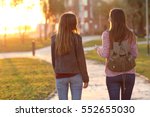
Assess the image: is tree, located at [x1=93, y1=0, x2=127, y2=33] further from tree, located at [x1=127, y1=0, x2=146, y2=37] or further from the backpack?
the backpack

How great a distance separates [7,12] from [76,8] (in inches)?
1964

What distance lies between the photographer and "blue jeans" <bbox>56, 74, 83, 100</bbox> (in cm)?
763

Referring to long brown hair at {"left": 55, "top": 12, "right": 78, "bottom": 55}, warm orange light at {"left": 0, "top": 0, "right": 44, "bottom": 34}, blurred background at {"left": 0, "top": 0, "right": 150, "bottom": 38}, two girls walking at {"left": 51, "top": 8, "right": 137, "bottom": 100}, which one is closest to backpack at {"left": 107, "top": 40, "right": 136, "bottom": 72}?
two girls walking at {"left": 51, "top": 8, "right": 137, "bottom": 100}

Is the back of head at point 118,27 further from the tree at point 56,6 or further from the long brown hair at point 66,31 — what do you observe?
the tree at point 56,6

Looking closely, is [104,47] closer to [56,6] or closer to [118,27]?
[118,27]

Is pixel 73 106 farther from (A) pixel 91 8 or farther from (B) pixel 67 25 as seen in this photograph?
(A) pixel 91 8

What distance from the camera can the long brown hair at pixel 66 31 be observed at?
24.5 ft

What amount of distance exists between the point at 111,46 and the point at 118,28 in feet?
0.94

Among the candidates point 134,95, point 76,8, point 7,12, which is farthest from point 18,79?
point 76,8

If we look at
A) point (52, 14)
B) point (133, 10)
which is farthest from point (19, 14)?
point (133, 10)

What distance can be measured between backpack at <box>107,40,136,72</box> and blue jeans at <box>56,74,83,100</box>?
489 mm

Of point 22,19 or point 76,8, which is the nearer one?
point 22,19

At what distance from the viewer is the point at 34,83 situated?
1892 cm

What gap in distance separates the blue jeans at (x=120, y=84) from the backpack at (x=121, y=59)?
113mm
